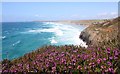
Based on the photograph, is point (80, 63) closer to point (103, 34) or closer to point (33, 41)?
point (103, 34)

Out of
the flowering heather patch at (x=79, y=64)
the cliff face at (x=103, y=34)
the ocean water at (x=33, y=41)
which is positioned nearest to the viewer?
the flowering heather patch at (x=79, y=64)

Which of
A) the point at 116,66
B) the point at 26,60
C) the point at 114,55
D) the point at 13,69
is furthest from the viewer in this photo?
the point at 26,60

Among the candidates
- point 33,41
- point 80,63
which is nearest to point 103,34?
point 80,63

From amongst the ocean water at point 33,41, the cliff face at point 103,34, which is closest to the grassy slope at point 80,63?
the ocean water at point 33,41

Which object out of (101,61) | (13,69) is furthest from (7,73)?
(101,61)

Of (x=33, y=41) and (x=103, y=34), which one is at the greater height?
(x=103, y=34)

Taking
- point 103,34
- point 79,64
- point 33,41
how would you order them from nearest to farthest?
point 79,64 < point 103,34 < point 33,41

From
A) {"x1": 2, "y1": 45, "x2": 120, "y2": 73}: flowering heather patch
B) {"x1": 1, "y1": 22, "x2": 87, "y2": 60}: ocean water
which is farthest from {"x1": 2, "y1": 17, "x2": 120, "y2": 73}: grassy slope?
{"x1": 1, "y1": 22, "x2": 87, "y2": 60}: ocean water

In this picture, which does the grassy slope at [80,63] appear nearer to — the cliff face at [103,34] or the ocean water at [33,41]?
the ocean water at [33,41]

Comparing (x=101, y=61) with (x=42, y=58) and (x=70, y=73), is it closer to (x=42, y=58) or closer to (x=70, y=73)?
(x=70, y=73)

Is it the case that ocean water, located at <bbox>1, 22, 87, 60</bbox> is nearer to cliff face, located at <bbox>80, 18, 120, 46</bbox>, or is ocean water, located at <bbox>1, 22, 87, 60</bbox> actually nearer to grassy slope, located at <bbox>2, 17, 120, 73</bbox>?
cliff face, located at <bbox>80, 18, 120, 46</bbox>

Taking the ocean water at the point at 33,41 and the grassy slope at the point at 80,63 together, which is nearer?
the grassy slope at the point at 80,63
